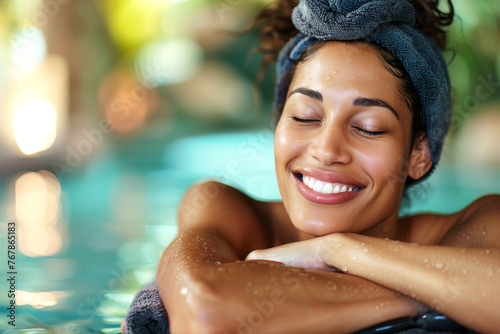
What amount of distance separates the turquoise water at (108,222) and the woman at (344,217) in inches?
32.0

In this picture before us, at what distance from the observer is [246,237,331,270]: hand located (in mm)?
1855

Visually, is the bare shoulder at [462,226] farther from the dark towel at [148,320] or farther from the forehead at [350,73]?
the dark towel at [148,320]

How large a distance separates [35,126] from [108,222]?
332 cm

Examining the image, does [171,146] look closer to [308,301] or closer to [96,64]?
[96,64]

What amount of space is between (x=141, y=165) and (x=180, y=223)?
7.96 m

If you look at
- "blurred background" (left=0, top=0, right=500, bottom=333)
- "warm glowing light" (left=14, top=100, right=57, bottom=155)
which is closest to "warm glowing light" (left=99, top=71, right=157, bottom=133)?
"blurred background" (left=0, top=0, right=500, bottom=333)

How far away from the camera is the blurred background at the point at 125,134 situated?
3613mm

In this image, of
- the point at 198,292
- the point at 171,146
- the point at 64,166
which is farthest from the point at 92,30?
the point at 198,292

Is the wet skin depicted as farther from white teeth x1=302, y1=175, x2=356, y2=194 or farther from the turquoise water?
the turquoise water

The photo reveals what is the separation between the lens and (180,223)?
91.7 inches

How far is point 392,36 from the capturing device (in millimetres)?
2111

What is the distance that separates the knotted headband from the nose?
39 cm

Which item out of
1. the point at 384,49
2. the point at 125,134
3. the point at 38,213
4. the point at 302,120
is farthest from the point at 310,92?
the point at 125,134

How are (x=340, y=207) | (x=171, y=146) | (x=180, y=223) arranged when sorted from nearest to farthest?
1. (x=340, y=207)
2. (x=180, y=223)
3. (x=171, y=146)
